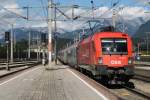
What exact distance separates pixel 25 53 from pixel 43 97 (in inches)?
5189

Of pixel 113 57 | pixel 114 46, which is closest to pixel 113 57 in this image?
pixel 113 57

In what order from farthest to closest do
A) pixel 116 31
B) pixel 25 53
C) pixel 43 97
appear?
pixel 25 53, pixel 116 31, pixel 43 97

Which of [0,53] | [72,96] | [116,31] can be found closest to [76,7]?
[116,31]

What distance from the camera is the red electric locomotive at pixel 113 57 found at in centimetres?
2458

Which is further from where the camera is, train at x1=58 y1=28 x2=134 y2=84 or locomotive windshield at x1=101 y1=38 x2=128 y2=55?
locomotive windshield at x1=101 y1=38 x2=128 y2=55

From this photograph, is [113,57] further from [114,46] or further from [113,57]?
[114,46]

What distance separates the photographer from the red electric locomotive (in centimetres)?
2458

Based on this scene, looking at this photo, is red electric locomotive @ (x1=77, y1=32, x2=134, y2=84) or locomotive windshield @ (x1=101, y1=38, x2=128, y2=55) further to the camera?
locomotive windshield @ (x1=101, y1=38, x2=128, y2=55)

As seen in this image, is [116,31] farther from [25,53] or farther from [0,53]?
[25,53]

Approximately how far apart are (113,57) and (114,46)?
0.82m

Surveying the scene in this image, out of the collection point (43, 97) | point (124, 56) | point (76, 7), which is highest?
point (76, 7)

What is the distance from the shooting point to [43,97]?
18.8 meters

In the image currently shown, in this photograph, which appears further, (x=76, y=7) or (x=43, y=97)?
(x=76, y=7)

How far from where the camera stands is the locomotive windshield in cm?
2532
